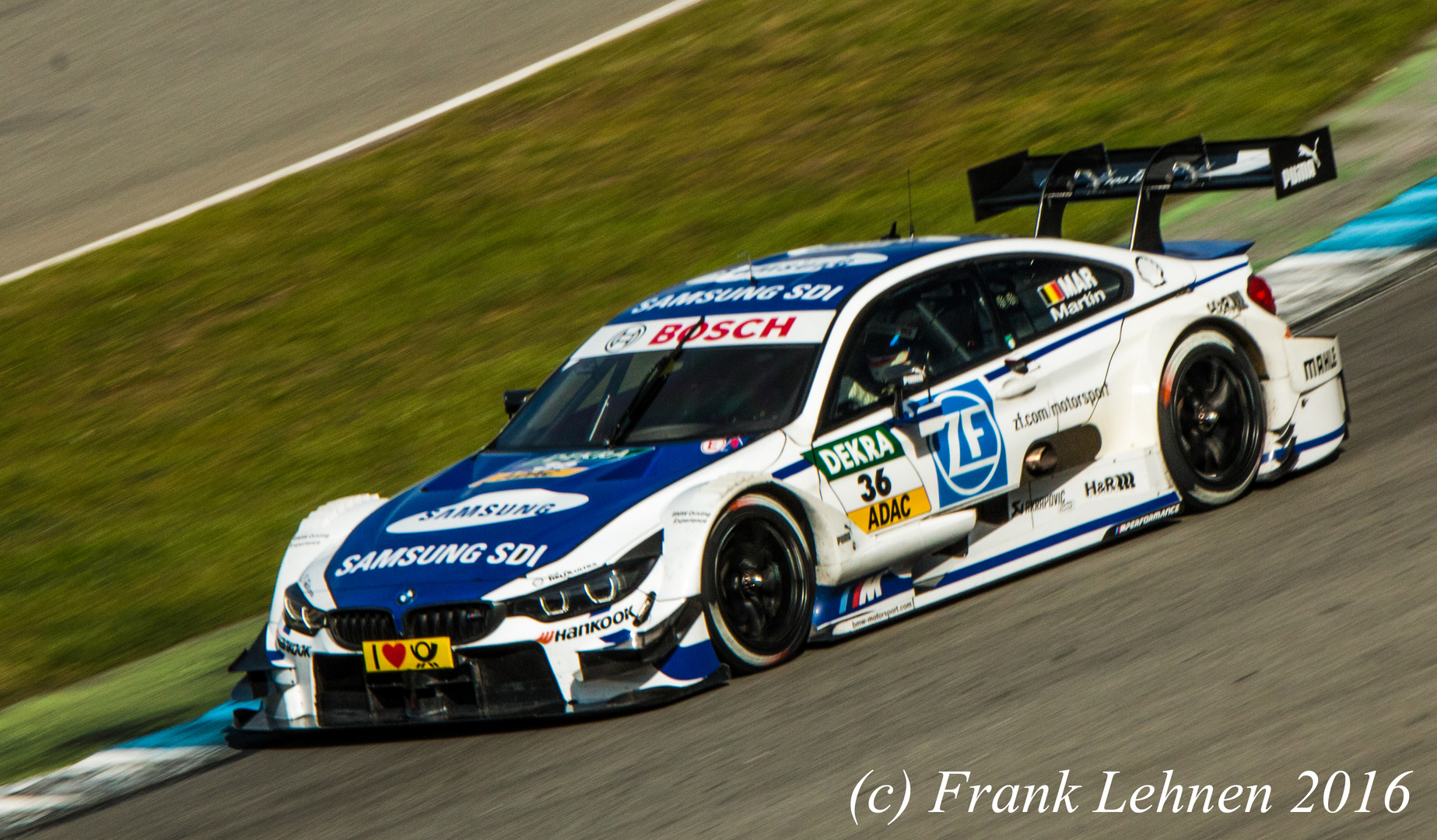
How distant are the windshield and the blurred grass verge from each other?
68.8 inches

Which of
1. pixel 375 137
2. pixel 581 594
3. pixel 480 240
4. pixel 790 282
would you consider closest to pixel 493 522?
pixel 581 594

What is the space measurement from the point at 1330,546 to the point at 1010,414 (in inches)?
51.2

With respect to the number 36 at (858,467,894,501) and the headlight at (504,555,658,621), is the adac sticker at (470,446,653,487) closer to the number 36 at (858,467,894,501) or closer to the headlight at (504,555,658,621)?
the headlight at (504,555,658,621)

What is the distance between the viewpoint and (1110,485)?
7457mm

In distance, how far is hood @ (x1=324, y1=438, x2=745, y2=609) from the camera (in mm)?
6156

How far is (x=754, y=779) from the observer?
17.2 feet

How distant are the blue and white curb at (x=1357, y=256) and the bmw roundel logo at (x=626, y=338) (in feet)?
15.2

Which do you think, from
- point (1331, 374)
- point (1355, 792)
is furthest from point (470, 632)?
point (1331, 374)

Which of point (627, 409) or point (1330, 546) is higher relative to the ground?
point (627, 409)

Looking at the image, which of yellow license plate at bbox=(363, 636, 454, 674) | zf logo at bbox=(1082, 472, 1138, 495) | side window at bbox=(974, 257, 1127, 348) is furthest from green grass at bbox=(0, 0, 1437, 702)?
zf logo at bbox=(1082, 472, 1138, 495)

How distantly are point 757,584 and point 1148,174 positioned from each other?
3158mm

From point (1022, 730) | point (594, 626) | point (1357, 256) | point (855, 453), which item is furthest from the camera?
point (1357, 256)

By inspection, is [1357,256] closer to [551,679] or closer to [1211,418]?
[1211,418]

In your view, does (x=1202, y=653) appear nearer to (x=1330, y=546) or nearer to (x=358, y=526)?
(x=1330, y=546)
